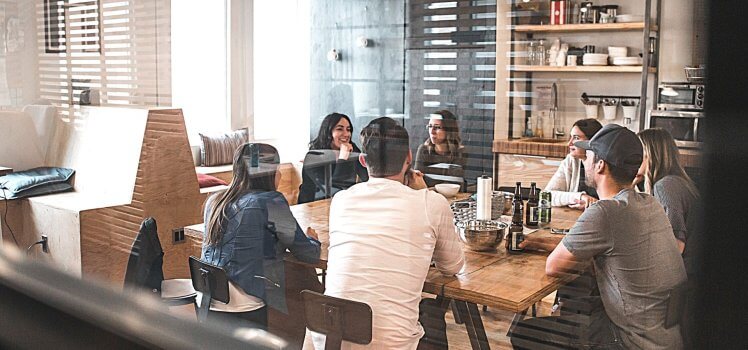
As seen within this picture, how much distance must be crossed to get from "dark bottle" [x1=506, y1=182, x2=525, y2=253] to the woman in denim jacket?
0.13 meters

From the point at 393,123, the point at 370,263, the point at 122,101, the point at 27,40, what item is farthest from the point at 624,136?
the point at 27,40

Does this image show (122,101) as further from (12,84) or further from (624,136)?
(624,136)

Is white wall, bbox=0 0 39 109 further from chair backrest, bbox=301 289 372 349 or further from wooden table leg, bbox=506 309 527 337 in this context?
wooden table leg, bbox=506 309 527 337

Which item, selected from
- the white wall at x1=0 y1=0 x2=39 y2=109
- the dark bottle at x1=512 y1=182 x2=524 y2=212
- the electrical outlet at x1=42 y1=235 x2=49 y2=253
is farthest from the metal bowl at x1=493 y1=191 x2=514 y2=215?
the white wall at x1=0 y1=0 x2=39 y2=109

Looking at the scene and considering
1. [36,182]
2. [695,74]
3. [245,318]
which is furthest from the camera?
[36,182]

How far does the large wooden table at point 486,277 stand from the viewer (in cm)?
39

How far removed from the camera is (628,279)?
29 centimetres

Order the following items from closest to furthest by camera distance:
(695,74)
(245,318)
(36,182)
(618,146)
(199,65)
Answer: (695,74), (618,146), (245,318), (199,65), (36,182)

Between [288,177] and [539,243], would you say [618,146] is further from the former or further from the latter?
[288,177]

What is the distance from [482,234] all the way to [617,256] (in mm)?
187

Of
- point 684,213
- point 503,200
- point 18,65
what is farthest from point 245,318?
point 18,65

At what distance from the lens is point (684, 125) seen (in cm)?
23

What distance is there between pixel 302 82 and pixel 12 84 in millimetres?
369

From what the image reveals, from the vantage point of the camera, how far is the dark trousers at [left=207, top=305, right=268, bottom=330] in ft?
1.36
